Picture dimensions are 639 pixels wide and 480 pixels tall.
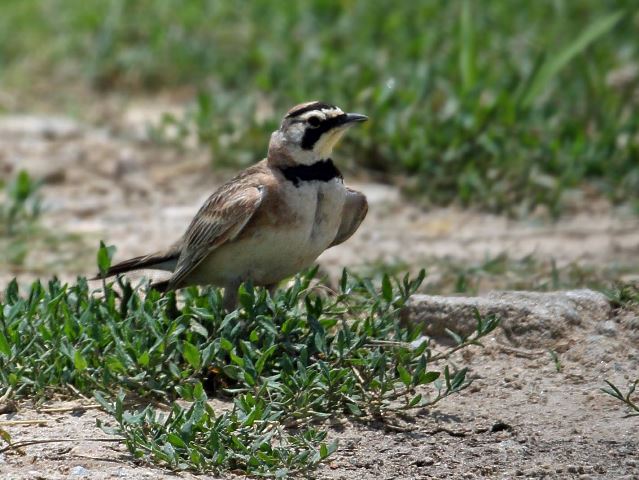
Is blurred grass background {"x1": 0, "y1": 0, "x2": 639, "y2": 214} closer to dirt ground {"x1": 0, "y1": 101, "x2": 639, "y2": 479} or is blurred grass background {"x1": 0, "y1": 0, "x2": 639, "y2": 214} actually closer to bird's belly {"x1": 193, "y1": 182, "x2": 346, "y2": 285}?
dirt ground {"x1": 0, "y1": 101, "x2": 639, "y2": 479}

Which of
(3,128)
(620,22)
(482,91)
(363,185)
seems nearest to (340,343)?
(363,185)

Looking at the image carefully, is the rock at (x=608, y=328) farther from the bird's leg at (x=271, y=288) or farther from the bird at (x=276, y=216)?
the bird's leg at (x=271, y=288)

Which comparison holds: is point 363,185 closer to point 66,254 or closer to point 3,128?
point 66,254

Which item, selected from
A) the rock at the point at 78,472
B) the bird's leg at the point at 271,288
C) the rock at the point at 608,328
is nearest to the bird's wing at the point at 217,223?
the bird's leg at the point at 271,288

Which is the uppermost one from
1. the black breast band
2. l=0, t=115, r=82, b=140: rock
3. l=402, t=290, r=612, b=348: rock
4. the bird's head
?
l=0, t=115, r=82, b=140: rock

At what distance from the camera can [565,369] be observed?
495cm

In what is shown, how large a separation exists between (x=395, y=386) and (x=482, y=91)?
3.87m

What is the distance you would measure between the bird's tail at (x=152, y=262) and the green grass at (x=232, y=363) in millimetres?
375

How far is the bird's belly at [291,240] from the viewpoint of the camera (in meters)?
4.90

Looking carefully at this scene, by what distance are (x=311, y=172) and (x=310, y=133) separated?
167 mm

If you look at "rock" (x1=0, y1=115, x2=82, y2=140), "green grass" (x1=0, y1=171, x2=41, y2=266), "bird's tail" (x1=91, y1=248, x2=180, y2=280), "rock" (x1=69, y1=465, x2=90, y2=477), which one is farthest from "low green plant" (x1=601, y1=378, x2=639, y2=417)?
"rock" (x1=0, y1=115, x2=82, y2=140)

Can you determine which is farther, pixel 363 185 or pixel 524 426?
pixel 363 185

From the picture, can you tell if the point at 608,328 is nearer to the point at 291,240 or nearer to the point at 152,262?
the point at 291,240

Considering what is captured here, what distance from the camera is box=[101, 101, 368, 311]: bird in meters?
4.92
